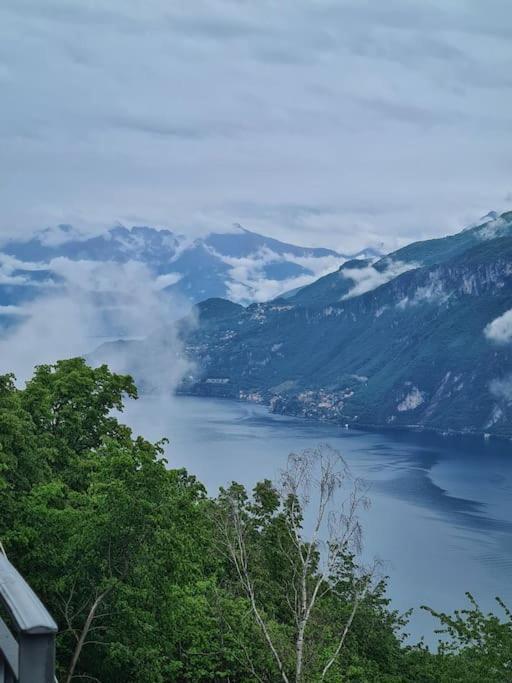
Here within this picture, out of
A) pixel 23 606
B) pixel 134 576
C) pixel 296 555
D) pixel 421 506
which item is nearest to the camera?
pixel 23 606

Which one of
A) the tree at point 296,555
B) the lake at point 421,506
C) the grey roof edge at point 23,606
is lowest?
the lake at point 421,506

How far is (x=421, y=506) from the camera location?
124 metres

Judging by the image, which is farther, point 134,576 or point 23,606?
point 134,576

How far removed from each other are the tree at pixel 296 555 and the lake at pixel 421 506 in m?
4.70

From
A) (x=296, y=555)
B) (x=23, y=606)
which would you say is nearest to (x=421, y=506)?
(x=296, y=555)

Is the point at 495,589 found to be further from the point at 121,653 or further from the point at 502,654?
the point at 121,653

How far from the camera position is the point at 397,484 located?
141000mm

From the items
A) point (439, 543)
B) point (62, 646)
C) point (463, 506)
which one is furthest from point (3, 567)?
point (463, 506)

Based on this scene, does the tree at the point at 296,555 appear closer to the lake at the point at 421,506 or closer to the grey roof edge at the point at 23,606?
the lake at the point at 421,506

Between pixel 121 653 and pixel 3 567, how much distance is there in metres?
15.9

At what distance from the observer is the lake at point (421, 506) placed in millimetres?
83562

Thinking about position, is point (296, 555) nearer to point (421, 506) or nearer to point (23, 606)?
point (23, 606)

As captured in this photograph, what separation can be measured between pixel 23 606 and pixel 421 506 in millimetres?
125030

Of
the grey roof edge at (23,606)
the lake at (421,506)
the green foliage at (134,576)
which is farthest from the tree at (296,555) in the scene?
the grey roof edge at (23,606)
